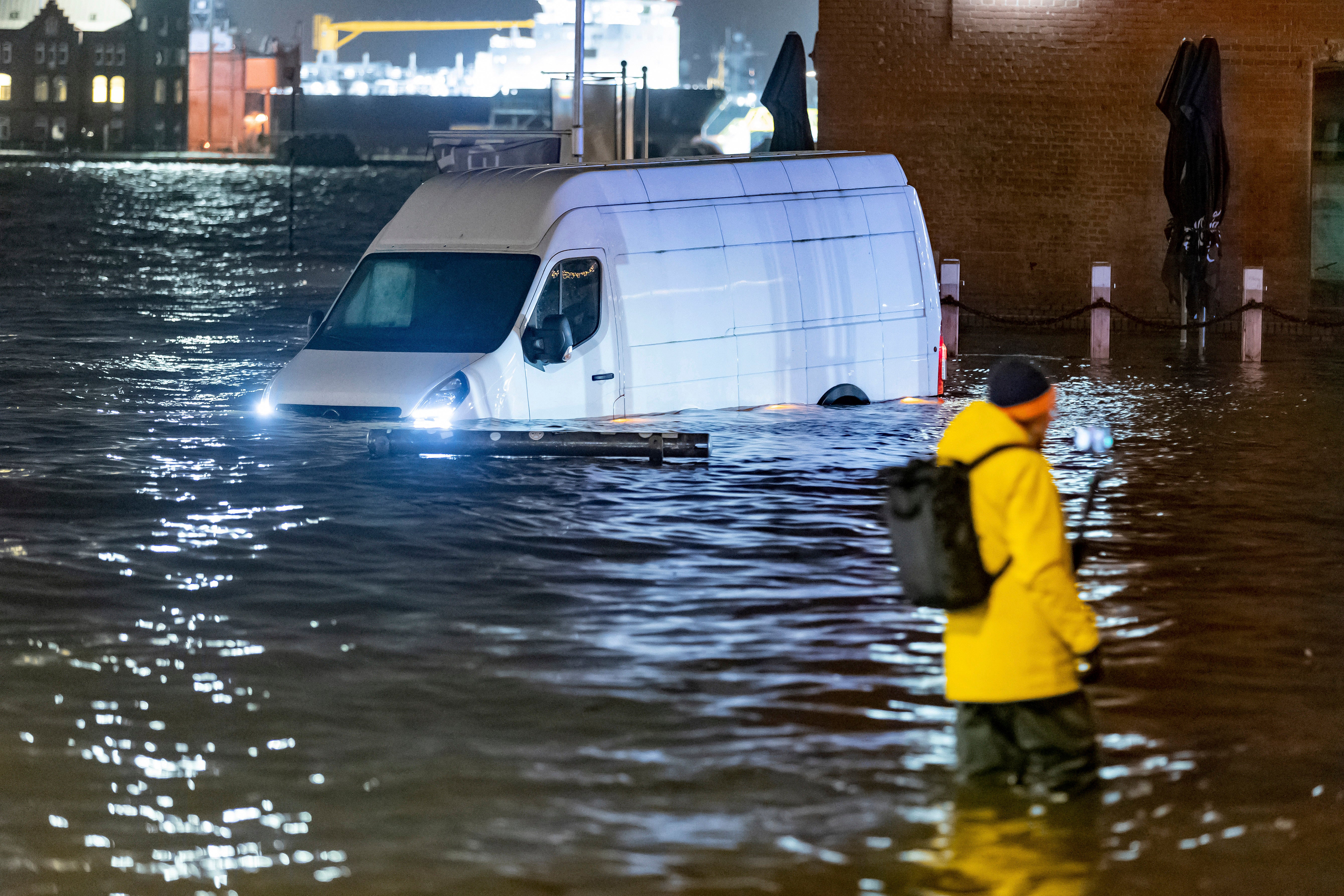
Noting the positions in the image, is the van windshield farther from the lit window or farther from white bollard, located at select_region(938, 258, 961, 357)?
white bollard, located at select_region(938, 258, 961, 357)

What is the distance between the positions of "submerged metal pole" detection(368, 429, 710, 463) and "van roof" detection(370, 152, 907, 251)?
5.62ft

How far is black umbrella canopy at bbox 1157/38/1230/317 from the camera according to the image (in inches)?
931

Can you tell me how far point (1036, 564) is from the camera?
17.8ft

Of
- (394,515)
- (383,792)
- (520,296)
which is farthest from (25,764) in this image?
(520,296)

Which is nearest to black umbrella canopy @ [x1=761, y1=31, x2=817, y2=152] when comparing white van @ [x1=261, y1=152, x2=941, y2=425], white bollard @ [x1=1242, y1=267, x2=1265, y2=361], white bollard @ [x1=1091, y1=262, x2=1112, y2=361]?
white bollard @ [x1=1091, y1=262, x2=1112, y2=361]

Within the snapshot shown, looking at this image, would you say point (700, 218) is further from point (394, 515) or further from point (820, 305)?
point (394, 515)

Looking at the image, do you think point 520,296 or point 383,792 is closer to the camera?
point 383,792

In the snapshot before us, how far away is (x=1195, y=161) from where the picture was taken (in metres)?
23.7

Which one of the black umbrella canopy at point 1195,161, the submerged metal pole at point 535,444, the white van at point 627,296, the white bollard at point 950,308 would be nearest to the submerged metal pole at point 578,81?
the white bollard at point 950,308

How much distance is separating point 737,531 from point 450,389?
3.08 meters

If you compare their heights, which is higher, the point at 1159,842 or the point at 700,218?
the point at 700,218

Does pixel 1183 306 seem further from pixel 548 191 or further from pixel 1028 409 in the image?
pixel 1028 409

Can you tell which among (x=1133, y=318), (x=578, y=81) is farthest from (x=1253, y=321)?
(x=578, y=81)

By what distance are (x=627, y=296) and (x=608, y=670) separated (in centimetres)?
694
